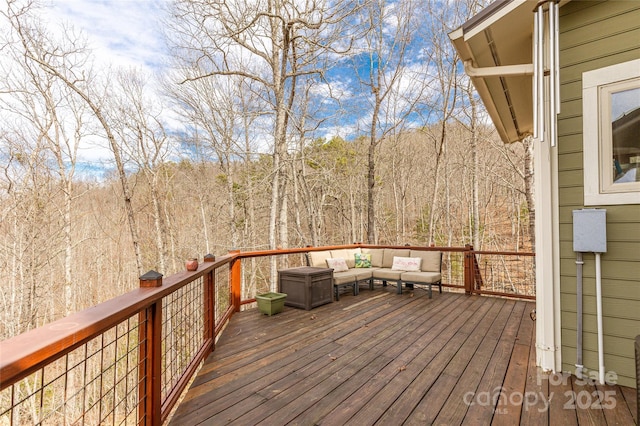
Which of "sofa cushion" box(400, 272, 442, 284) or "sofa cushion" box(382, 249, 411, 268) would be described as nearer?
"sofa cushion" box(400, 272, 442, 284)

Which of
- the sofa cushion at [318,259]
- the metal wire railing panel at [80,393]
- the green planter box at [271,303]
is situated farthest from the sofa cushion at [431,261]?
the metal wire railing panel at [80,393]

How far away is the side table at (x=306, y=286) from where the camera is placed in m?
4.63

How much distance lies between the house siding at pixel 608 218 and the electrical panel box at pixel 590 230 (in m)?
0.11

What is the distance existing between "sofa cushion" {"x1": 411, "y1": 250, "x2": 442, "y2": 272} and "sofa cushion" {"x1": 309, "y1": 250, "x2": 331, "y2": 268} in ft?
6.02

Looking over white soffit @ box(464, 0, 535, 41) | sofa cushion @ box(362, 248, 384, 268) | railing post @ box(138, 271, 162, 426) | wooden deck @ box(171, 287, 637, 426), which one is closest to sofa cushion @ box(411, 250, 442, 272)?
sofa cushion @ box(362, 248, 384, 268)

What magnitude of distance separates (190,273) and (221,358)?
1.08 m

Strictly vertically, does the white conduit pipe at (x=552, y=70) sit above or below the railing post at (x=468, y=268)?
above

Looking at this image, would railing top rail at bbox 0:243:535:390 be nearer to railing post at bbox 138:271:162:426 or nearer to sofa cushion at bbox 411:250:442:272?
railing post at bbox 138:271:162:426

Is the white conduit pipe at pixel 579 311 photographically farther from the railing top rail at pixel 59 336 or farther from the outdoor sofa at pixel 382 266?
the railing top rail at pixel 59 336

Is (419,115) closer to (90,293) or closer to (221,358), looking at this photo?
(221,358)

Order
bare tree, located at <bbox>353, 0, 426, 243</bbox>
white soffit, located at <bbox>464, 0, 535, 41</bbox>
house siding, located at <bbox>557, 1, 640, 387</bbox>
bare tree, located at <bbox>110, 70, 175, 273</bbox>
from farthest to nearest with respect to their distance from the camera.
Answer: bare tree, located at <bbox>110, 70, 175, 273</bbox>
bare tree, located at <bbox>353, 0, 426, 243</bbox>
white soffit, located at <bbox>464, 0, 535, 41</bbox>
house siding, located at <bbox>557, 1, 640, 387</bbox>

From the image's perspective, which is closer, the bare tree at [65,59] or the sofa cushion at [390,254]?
the sofa cushion at [390,254]

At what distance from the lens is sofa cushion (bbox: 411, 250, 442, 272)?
5703 mm

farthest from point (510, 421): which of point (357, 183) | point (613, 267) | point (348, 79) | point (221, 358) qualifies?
point (357, 183)
